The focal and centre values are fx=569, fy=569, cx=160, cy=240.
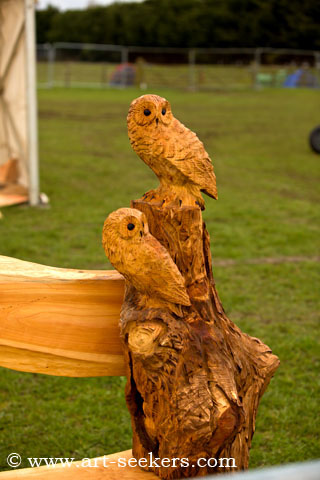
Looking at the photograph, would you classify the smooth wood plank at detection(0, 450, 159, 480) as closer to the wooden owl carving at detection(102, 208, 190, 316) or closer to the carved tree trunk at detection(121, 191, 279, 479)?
the carved tree trunk at detection(121, 191, 279, 479)

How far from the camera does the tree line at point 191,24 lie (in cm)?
4144

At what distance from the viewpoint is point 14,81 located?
6.35 metres

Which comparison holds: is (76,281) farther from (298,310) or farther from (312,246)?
(312,246)

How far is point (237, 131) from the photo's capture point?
13523mm

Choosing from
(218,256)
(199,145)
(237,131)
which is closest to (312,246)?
(218,256)

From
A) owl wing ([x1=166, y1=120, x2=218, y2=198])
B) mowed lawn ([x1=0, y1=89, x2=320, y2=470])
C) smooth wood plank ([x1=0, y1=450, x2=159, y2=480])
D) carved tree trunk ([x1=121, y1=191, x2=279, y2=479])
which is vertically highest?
owl wing ([x1=166, y1=120, x2=218, y2=198])

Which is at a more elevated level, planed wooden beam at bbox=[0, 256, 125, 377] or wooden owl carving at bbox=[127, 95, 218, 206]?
wooden owl carving at bbox=[127, 95, 218, 206]

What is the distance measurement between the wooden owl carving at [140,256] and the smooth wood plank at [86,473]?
49 cm

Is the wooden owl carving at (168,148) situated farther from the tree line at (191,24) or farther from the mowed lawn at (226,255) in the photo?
the tree line at (191,24)

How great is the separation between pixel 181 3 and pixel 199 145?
48.2 metres

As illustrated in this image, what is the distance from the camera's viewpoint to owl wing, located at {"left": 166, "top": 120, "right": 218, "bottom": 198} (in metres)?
1.34

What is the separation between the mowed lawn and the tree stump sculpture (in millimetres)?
1324

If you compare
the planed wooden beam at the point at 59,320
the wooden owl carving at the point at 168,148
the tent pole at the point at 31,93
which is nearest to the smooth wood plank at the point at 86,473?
the planed wooden beam at the point at 59,320

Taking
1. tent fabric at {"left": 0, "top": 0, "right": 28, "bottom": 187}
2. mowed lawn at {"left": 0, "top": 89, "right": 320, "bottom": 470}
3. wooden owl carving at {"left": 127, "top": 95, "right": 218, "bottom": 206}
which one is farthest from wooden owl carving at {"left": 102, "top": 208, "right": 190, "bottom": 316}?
tent fabric at {"left": 0, "top": 0, "right": 28, "bottom": 187}
